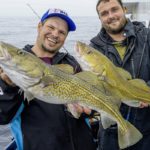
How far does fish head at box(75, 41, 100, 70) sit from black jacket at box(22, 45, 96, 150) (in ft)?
2.12

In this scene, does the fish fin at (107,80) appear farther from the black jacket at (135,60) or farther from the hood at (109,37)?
the hood at (109,37)

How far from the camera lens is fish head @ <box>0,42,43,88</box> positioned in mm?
3809

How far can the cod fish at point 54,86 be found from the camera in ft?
12.7

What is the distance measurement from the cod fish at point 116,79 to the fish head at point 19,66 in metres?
1.11

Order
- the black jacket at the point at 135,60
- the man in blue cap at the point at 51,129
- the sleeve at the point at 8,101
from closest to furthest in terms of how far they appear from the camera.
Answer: the sleeve at the point at 8,101 → the man in blue cap at the point at 51,129 → the black jacket at the point at 135,60

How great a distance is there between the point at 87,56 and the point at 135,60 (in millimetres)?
732

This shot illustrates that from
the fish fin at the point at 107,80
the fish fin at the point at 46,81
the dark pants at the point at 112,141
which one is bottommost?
the dark pants at the point at 112,141

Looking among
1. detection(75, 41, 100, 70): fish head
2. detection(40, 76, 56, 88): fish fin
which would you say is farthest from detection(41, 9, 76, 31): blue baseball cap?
detection(40, 76, 56, 88): fish fin

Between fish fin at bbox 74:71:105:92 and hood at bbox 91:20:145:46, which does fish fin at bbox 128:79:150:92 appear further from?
hood at bbox 91:20:145:46

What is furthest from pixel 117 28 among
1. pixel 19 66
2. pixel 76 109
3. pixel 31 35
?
→ pixel 31 35

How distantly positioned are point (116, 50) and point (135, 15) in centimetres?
1808

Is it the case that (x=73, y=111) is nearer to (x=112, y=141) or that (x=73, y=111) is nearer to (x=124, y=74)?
(x=124, y=74)

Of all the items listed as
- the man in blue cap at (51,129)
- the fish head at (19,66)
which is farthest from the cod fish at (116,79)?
the fish head at (19,66)

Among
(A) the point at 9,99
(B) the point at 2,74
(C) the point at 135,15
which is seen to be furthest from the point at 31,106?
(C) the point at 135,15
